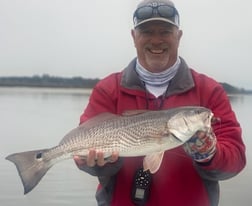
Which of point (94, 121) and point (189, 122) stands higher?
point (189, 122)

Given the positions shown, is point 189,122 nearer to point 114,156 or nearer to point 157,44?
point 114,156

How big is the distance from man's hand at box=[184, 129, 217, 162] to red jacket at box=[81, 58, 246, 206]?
18 centimetres

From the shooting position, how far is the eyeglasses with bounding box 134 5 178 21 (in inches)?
198

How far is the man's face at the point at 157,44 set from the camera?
16.2 ft

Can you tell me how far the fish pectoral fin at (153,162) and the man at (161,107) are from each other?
0.75ft

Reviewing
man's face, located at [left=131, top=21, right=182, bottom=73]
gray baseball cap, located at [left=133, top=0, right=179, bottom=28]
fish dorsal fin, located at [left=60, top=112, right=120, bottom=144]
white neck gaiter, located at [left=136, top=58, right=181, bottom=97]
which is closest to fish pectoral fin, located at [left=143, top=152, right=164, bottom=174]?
fish dorsal fin, located at [left=60, top=112, right=120, bottom=144]

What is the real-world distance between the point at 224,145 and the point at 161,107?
0.68m

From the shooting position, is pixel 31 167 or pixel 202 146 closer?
pixel 202 146

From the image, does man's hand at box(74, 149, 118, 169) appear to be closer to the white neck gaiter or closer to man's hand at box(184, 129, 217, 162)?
man's hand at box(184, 129, 217, 162)

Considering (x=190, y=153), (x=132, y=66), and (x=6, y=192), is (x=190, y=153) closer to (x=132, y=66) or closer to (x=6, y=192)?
(x=132, y=66)

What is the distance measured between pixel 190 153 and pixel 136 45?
116 cm

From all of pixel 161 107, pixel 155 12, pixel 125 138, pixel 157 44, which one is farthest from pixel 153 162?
pixel 155 12

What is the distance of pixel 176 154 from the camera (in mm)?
4965

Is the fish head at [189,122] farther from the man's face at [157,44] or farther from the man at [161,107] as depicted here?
the man's face at [157,44]
